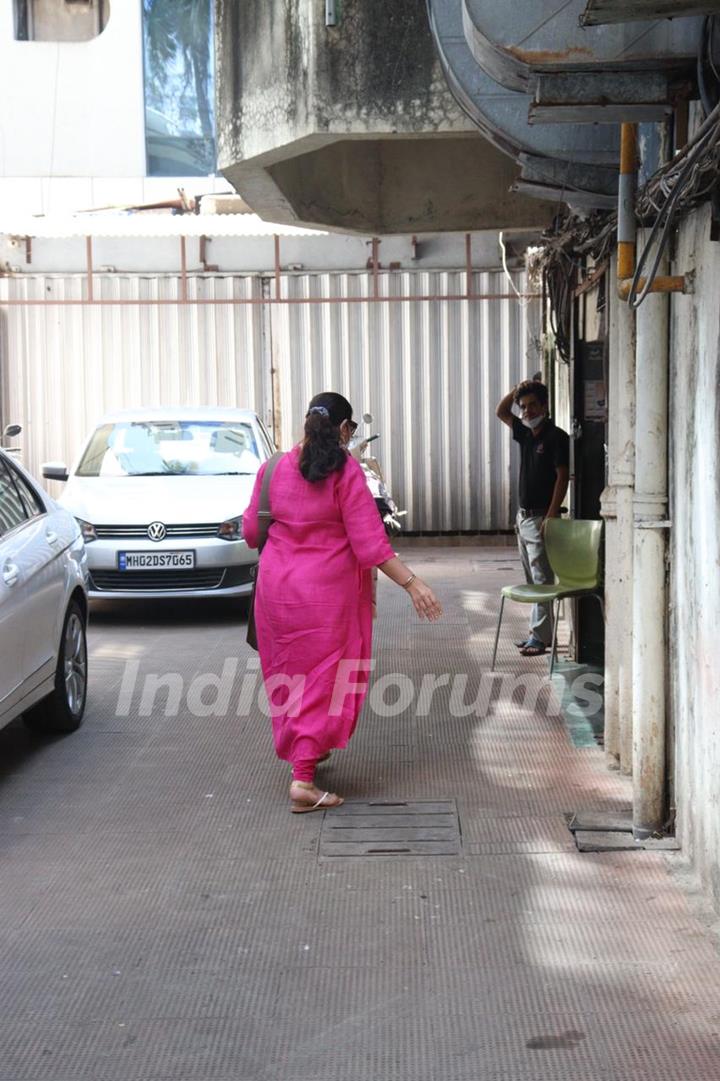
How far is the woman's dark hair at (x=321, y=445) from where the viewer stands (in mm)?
5922

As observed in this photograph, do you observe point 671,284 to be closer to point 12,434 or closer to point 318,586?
point 318,586

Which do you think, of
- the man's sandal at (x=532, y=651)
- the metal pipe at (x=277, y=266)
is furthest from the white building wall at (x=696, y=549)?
the metal pipe at (x=277, y=266)

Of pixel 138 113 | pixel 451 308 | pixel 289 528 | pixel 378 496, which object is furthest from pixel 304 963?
pixel 138 113

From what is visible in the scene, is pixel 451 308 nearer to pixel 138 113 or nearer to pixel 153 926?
pixel 138 113

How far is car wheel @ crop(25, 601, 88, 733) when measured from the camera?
287 inches

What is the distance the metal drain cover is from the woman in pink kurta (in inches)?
7.2

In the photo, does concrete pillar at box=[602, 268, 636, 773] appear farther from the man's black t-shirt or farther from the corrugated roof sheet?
the corrugated roof sheet

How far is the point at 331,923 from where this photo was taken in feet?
15.5

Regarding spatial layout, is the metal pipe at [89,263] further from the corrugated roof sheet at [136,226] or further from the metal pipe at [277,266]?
the metal pipe at [277,266]

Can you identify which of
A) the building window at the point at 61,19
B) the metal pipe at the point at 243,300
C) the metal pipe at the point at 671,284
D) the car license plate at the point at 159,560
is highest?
the building window at the point at 61,19

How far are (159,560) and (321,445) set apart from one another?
16.2 ft

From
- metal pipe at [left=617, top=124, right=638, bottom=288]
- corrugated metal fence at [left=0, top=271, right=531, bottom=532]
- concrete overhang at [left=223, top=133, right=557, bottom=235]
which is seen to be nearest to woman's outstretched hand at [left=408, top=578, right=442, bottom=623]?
metal pipe at [left=617, top=124, right=638, bottom=288]

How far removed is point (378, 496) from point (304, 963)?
835cm

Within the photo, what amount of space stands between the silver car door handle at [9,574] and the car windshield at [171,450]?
5.30m
